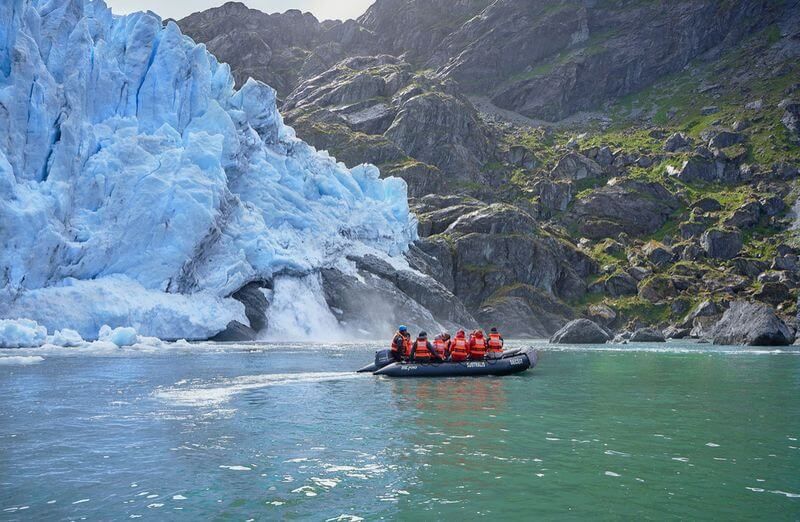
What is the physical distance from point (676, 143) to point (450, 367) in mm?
148113

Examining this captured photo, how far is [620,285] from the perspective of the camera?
107 meters

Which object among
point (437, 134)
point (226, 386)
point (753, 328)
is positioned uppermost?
point (437, 134)

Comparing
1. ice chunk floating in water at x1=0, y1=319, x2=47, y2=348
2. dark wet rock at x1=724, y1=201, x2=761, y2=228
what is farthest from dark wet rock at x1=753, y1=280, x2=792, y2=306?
ice chunk floating in water at x1=0, y1=319, x2=47, y2=348

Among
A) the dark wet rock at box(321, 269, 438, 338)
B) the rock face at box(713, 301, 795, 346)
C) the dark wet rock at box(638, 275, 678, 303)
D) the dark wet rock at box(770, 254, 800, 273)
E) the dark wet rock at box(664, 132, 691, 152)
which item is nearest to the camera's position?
the rock face at box(713, 301, 795, 346)

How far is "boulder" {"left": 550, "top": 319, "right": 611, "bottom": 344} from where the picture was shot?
64.9m

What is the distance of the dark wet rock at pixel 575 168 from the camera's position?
467 feet

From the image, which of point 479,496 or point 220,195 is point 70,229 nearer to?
point 220,195

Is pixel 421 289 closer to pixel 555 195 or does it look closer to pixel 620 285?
pixel 620 285

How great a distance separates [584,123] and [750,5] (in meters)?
64.3

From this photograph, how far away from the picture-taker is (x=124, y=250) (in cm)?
4988

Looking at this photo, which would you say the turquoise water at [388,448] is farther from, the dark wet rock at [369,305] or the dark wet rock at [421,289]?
the dark wet rock at [421,289]

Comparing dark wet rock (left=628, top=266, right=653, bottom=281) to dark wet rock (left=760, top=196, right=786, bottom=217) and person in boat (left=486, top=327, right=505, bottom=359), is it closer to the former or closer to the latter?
dark wet rock (left=760, top=196, right=786, bottom=217)

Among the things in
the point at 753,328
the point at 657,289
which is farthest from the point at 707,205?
the point at 753,328

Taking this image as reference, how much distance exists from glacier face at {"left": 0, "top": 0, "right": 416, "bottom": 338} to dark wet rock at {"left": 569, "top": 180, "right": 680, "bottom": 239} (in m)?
75.7
